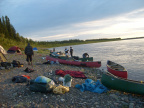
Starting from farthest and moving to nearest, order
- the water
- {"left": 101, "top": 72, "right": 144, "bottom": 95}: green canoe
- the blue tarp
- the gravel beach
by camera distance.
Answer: the water < the blue tarp < {"left": 101, "top": 72, "right": 144, "bottom": 95}: green canoe < the gravel beach

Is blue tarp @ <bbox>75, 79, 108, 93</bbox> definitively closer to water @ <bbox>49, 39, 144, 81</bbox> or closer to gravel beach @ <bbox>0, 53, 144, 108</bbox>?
gravel beach @ <bbox>0, 53, 144, 108</bbox>

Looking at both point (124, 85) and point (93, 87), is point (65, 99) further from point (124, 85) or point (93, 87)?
point (124, 85)

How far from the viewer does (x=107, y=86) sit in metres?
7.11

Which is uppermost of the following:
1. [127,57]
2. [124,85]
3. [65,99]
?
[124,85]

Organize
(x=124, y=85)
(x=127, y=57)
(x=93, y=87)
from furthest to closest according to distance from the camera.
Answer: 1. (x=127, y=57)
2. (x=93, y=87)
3. (x=124, y=85)

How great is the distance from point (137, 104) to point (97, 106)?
6.18ft

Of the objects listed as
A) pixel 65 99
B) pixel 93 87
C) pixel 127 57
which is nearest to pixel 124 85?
pixel 93 87

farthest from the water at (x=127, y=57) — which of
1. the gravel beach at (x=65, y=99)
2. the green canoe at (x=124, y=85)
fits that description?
the gravel beach at (x=65, y=99)

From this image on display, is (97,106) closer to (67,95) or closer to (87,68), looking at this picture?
(67,95)

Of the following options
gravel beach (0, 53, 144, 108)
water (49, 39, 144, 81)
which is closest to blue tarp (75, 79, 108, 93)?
gravel beach (0, 53, 144, 108)

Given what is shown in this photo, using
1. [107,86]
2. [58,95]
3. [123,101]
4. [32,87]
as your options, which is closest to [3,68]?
[32,87]

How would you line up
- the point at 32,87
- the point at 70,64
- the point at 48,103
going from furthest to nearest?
the point at 70,64, the point at 32,87, the point at 48,103

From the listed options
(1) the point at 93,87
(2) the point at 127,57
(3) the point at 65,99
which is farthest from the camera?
(2) the point at 127,57

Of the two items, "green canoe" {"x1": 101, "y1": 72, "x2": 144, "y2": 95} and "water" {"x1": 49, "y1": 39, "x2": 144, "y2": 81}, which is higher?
"green canoe" {"x1": 101, "y1": 72, "x2": 144, "y2": 95}
